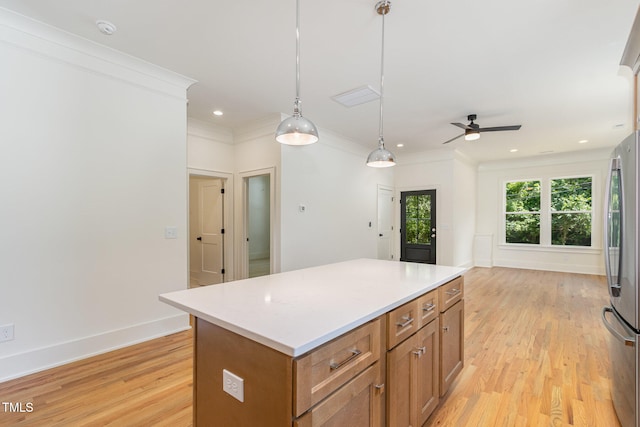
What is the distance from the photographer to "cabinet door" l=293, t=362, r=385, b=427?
103cm

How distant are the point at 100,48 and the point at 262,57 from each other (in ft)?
4.72

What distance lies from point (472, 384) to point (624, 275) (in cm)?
129

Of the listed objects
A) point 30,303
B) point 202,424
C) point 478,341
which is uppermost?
point 30,303

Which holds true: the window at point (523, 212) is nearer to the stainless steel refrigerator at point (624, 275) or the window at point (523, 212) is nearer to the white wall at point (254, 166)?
the stainless steel refrigerator at point (624, 275)

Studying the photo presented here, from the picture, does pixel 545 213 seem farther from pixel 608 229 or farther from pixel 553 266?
pixel 608 229

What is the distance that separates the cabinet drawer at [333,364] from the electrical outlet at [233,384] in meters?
0.28

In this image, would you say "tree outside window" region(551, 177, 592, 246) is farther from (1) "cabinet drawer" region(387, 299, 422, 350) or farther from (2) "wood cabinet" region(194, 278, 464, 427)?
(1) "cabinet drawer" region(387, 299, 422, 350)

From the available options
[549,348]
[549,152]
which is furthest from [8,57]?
[549,152]

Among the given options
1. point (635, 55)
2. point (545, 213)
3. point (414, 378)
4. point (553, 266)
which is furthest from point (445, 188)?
point (414, 378)

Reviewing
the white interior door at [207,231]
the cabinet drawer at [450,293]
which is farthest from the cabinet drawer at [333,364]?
the white interior door at [207,231]

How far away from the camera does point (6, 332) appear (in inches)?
89.8

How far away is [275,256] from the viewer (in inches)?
173

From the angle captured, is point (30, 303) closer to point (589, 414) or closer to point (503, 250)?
point (589, 414)

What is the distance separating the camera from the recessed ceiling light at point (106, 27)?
7.78 feet
